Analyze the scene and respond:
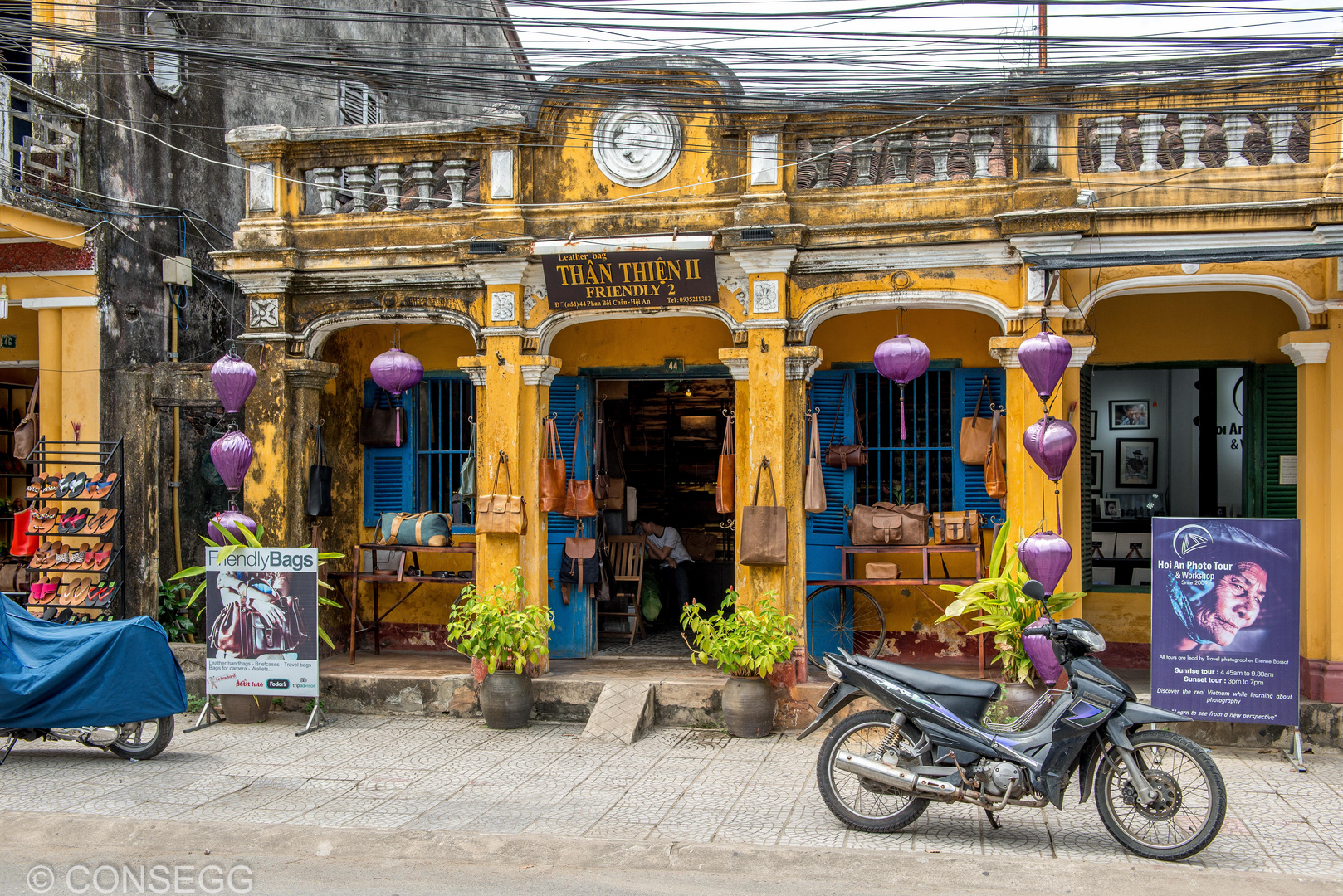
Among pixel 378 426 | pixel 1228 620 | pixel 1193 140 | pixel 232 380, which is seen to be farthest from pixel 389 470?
pixel 1193 140

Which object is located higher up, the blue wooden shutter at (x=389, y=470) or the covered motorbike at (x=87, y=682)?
the blue wooden shutter at (x=389, y=470)

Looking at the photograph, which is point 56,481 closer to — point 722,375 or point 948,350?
point 722,375

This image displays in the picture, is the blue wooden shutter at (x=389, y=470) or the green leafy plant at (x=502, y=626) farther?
the blue wooden shutter at (x=389, y=470)

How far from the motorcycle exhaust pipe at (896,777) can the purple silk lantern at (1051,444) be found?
2838mm

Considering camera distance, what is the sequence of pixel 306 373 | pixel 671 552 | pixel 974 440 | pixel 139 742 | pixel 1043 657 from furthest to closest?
1. pixel 671 552
2. pixel 306 373
3. pixel 974 440
4. pixel 139 742
5. pixel 1043 657

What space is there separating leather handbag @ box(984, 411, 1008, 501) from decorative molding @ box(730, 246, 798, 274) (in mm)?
2480

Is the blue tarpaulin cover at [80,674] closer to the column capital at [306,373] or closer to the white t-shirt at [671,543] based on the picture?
the column capital at [306,373]

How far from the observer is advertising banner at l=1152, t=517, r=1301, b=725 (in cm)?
755

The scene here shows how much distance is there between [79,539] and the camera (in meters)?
11.1

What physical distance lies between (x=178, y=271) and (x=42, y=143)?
1.95 m

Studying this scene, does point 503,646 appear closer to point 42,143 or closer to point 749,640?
point 749,640

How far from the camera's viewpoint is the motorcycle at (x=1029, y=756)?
5.89m

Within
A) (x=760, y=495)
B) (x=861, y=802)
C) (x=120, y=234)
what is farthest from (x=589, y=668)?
(x=120, y=234)

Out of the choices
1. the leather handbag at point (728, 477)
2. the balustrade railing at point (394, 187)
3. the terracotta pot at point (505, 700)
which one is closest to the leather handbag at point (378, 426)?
the balustrade railing at point (394, 187)
